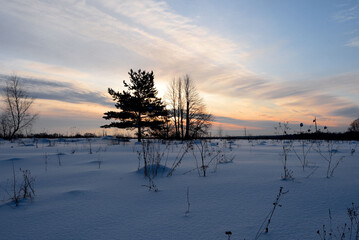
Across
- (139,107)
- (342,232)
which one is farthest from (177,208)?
(139,107)

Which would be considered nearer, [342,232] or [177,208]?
[342,232]

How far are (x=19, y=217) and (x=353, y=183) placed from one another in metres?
3.31

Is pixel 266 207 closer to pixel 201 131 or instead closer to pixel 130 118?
pixel 130 118

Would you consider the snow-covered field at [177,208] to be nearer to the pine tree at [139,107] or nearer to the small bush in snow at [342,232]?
the small bush in snow at [342,232]

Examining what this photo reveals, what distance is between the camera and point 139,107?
Result: 1786 centimetres

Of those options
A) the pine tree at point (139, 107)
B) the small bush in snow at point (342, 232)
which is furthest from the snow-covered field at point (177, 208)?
the pine tree at point (139, 107)

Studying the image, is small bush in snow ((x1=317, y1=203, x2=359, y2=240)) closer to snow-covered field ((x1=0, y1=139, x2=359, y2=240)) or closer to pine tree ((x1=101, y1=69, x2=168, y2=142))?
snow-covered field ((x1=0, y1=139, x2=359, y2=240))

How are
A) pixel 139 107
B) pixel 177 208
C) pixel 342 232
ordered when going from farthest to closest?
pixel 139 107, pixel 177 208, pixel 342 232

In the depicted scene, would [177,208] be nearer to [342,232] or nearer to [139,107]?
[342,232]

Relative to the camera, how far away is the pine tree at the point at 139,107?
58.3 feet

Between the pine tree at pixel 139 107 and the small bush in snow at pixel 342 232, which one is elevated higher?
the pine tree at pixel 139 107

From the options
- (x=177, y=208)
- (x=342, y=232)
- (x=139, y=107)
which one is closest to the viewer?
(x=342, y=232)

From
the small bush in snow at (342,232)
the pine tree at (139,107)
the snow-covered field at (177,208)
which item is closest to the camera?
the small bush in snow at (342,232)

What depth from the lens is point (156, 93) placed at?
19.3m
